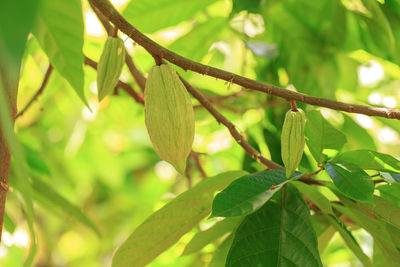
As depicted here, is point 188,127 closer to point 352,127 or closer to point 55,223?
point 352,127

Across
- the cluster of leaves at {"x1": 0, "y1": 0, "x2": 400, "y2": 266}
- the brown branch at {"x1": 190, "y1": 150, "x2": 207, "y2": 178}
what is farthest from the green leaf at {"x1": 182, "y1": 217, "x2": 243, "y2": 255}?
the brown branch at {"x1": 190, "y1": 150, "x2": 207, "y2": 178}

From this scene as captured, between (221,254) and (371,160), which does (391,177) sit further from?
(221,254)

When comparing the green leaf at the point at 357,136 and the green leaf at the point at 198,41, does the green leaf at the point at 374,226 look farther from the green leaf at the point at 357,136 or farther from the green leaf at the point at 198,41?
the green leaf at the point at 198,41

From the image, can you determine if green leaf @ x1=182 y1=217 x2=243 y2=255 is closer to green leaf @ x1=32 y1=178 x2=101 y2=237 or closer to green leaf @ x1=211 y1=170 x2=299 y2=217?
green leaf @ x1=211 y1=170 x2=299 y2=217

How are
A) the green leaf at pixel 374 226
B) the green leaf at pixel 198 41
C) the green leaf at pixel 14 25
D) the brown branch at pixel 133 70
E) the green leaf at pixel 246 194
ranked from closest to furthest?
the green leaf at pixel 14 25, the green leaf at pixel 246 194, the green leaf at pixel 374 226, the brown branch at pixel 133 70, the green leaf at pixel 198 41

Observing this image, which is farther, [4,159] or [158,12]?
[158,12]

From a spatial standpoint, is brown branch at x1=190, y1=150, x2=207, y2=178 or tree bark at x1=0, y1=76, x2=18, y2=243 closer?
tree bark at x1=0, y1=76, x2=18, y2=243

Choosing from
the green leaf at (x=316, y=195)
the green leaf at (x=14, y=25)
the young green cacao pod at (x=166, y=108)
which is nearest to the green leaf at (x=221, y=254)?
the green leaf at (x=316, y=195)

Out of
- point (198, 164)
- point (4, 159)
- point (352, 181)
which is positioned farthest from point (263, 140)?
point (4, 159)
